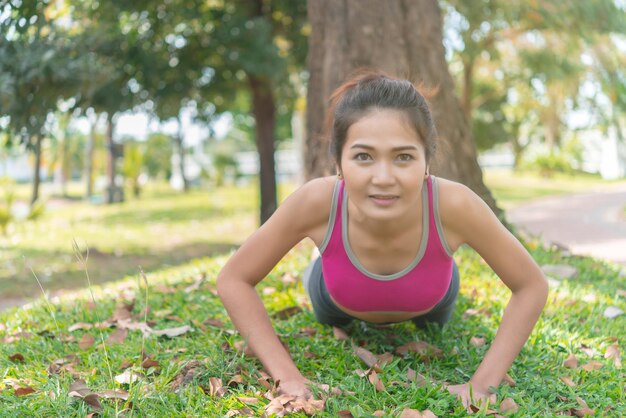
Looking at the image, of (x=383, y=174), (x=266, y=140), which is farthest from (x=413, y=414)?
(x=266, y=140)

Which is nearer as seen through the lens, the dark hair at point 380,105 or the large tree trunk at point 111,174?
the dark hair at point 380,105

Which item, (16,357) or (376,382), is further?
(16,357)

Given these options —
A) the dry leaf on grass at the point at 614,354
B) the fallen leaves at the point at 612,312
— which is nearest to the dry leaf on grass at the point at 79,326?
the dry leaf on grass at the point at 614,354

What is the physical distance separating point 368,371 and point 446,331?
2.43 feet

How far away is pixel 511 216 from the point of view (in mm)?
13156

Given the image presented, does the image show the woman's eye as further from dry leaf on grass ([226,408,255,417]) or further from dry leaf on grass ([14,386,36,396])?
dry leaf on grass ([14,386,36,396])

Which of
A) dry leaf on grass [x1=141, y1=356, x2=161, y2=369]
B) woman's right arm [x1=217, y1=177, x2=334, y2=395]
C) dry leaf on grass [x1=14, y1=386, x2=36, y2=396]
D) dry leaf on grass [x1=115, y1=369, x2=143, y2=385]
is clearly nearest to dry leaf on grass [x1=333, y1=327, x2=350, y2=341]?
woman's right arm [x1=217, y1=177, x2=334, y2=395]

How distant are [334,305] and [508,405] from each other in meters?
0.85

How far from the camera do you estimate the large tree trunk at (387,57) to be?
5.26 m

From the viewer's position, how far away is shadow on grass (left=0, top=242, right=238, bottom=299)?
26.1 feet

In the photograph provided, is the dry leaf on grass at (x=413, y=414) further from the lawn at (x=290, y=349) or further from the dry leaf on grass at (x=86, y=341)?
the dry leaf on grass at (x=86, y=341)

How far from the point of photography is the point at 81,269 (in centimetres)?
870

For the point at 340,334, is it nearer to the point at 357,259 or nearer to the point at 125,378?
the point at 357,259

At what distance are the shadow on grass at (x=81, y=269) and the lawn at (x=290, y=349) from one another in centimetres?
330
